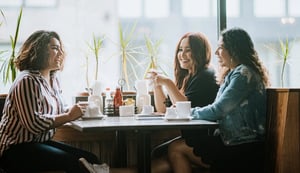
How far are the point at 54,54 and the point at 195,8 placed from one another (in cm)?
160

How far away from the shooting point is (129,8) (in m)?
3.86

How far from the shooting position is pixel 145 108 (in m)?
3.05

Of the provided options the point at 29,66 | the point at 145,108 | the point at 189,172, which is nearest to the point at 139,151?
the point at 189,172

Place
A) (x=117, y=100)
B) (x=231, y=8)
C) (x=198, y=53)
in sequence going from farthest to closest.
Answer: (x=231, y=8) < (x=117, y=100) < (x=198, y=53)

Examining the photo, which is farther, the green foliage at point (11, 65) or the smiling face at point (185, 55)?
the green foliage at point (11, 65)

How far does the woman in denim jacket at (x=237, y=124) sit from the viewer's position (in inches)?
104

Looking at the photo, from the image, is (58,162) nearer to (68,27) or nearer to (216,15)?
(68,27)

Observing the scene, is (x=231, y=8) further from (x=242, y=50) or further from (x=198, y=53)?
(x=242, y=50)

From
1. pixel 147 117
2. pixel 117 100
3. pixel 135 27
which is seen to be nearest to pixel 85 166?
pixel 147 117

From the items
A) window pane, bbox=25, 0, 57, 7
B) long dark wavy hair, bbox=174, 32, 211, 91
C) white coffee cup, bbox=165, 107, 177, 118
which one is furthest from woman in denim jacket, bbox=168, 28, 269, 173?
window pane, bbox=25, 0, 57, 7

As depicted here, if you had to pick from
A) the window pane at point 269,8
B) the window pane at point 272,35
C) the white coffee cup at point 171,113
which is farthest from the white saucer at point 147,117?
the window pane at point 269,8

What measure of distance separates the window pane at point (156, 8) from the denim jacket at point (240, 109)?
53.8 inches

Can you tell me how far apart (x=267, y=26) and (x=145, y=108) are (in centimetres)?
164

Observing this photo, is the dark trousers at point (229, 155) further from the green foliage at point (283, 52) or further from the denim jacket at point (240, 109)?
the green foliage at point (283, 52)
